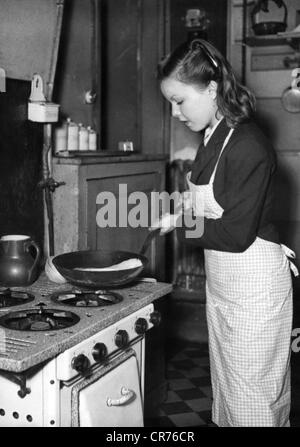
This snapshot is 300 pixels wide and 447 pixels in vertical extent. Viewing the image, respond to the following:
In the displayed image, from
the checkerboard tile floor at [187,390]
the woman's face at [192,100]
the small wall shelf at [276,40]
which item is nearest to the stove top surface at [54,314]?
the woman's face at [192,100]

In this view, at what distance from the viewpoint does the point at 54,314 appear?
2139mm

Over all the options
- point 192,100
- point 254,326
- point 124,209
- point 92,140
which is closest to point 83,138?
point 92,140

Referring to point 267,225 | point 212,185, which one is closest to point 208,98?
point 212,185

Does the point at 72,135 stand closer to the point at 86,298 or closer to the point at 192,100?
the point at 192,100

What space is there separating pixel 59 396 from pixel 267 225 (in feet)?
3.56

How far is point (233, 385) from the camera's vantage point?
2467 millimetres

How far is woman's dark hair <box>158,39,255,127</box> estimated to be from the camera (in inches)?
93.8

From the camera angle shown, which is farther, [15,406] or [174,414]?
[174,414]

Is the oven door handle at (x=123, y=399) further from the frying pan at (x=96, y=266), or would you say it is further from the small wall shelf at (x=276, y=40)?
the small wall shelf at (x=276, y=40)

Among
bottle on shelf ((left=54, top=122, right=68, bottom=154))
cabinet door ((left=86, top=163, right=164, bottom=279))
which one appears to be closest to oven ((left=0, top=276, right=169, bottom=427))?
cabinet door ((left=86, top=163, right=164, bottom=279))

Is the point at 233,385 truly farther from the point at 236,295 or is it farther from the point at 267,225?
the point at 267,225

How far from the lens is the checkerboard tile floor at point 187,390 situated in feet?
11.6

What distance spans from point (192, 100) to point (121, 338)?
0.99m

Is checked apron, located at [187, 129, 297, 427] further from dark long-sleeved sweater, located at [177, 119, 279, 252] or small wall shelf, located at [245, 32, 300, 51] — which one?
small wall shelf, located at [245, 32, 300, 51]
